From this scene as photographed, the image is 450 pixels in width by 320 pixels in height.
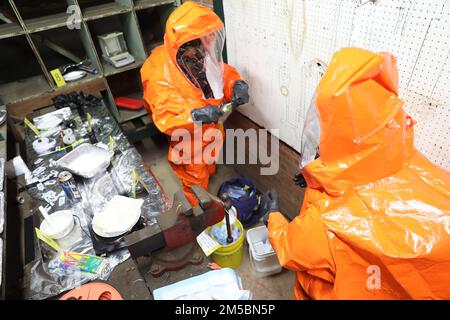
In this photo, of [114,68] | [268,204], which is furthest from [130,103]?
[268,204]

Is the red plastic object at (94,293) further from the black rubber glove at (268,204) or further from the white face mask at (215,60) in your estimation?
the white face mask at (215,60)

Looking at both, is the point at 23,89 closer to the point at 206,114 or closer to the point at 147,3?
the point at 147,3

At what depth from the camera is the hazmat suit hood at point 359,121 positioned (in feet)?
2.83

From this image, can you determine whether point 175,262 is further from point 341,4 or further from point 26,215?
point 341,4

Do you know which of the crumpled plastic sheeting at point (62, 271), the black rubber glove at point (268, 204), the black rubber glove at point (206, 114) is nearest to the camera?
the crumpled plastic sheeting at point (62, 271)

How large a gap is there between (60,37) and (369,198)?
264 centimetres

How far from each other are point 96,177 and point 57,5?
1.61 m

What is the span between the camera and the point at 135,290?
0.97 meters

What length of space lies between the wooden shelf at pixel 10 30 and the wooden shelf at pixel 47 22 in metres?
0.06

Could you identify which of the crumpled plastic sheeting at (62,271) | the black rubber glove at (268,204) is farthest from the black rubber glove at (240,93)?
the crumpled plastic sheeting at (62,271)

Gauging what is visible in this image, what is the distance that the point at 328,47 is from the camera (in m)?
1.36

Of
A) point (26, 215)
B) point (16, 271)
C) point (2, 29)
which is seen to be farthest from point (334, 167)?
point (2, 29)

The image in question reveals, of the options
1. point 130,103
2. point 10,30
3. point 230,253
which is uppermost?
point 10,30

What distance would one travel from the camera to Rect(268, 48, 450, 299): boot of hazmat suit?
86 centimetres
